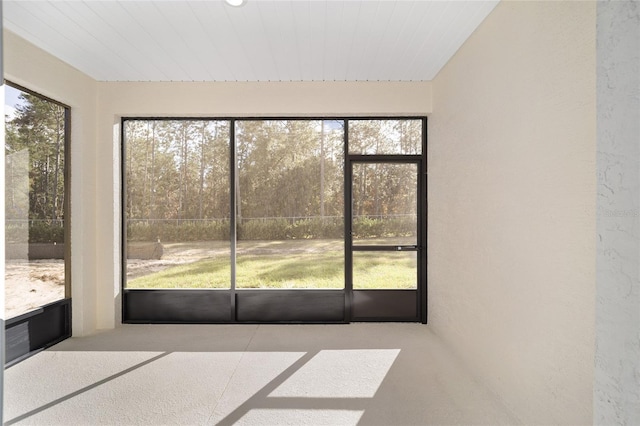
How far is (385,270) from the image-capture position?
14.5 feet

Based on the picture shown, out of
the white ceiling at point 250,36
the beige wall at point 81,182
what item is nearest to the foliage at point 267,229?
the beige wall at point 81,182

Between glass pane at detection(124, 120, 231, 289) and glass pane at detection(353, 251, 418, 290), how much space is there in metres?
1.63

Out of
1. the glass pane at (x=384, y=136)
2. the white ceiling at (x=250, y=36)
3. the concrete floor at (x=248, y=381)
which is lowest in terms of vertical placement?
the concrete floor at (x=248, y=381)

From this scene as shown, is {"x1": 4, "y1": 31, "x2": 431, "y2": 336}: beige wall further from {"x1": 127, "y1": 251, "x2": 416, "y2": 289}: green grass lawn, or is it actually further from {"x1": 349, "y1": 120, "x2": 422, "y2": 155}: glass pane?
{"x1": 127, "y1": 251, "x2": 416, "y2": 289}: green grass lawn

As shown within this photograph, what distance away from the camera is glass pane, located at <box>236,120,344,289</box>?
14.4 feet

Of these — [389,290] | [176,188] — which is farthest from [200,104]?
[389,290]

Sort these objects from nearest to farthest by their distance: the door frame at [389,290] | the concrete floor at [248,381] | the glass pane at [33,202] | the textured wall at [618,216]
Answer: the textured wall at [618,216], the concrete floor at [248,381], the glass pane at [33,202], the door frame at [389,290]

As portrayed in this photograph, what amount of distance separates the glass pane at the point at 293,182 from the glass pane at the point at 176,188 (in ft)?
0.84

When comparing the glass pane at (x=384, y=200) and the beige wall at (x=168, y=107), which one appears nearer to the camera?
the beige wall at (x=168, y=107)

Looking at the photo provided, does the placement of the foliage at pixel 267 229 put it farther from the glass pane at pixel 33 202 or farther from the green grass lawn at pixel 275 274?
the glass pane at pixel 33 202

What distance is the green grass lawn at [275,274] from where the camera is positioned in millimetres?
4414

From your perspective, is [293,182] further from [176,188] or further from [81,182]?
[81,182]

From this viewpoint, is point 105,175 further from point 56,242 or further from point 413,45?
point 413,45

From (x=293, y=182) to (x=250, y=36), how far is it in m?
1.76
